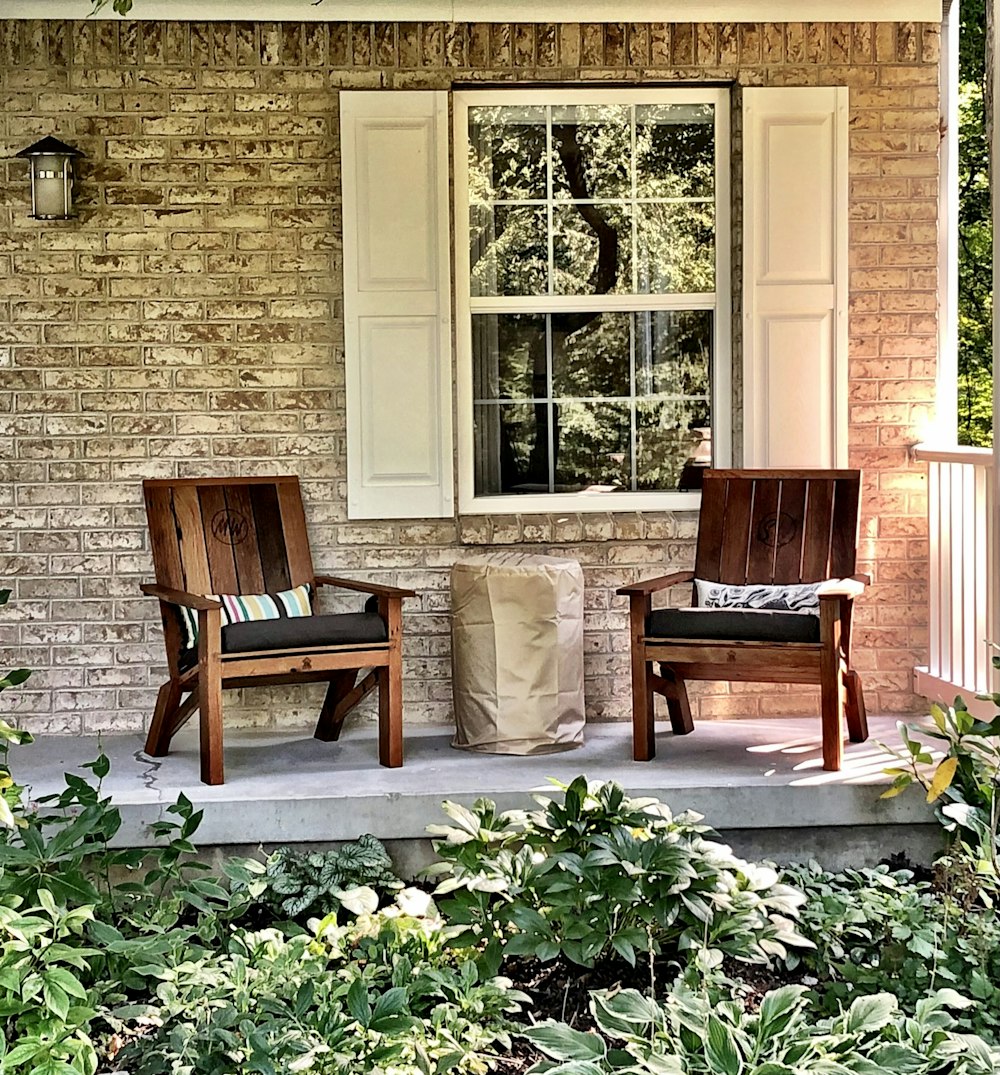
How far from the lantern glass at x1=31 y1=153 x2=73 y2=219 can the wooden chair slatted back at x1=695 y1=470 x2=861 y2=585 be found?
252 centimetres

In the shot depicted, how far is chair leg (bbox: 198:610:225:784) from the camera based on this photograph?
4.21 m

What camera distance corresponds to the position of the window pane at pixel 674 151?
5242 millimetres

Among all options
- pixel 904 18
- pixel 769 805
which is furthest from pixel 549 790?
pixel 904 18

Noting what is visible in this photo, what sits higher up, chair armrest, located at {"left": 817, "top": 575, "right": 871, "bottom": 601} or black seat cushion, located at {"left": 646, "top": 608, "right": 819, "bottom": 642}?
chair armrest, located at {"left": 817, "top": 575, "right": 871, "bottom": 601}

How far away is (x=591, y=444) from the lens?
5.30 m

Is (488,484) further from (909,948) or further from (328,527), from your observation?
(909,948)

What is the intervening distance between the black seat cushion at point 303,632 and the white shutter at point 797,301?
167 cm

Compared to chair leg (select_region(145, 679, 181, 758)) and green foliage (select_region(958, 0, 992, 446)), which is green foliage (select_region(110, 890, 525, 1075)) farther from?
green foliage (select_region(958, 0, 992, 446))

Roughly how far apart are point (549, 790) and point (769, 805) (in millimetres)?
648

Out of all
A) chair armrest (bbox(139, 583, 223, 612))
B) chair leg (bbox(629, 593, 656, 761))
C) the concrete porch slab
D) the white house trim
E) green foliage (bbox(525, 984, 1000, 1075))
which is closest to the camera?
green foliage (bbox(525, 984, 1000, 1075))

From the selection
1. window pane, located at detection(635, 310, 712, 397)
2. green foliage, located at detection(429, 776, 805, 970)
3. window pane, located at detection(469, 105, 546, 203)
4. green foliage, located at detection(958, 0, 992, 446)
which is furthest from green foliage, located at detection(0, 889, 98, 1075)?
green foliage, located at detection(958, 0, 992, 446)

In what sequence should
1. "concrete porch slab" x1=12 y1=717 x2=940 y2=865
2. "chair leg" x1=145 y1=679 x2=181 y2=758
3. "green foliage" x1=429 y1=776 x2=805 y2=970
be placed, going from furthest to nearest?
"chair leg" x1=145 y1=679 x2=181 y2=758 < "concrete porch slab" x1=12 y1=717 x2=940 y2=865 < "green foliage" x1=429 y1=776 x2=805 y2=970

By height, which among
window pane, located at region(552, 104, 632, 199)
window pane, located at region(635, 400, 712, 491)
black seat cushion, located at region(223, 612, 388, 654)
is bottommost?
black seat cushion, located at region(223, 612, 388, 654)

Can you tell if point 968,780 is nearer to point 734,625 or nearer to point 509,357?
point 734,625
